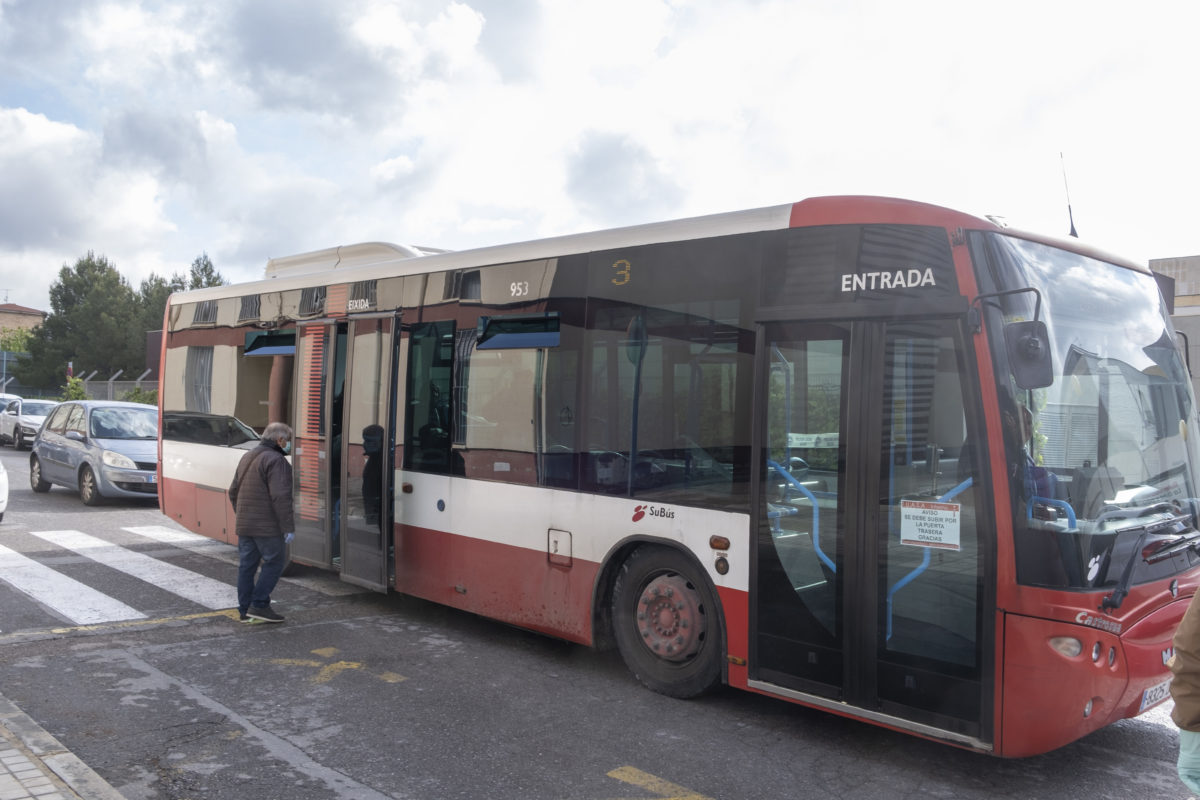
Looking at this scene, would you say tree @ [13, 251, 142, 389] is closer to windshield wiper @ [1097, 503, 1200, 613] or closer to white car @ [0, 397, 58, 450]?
white car @ [0, 397, 58, 450]

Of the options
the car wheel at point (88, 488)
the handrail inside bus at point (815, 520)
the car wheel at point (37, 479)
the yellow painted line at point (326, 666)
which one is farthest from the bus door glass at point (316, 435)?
the car wheel at point (37, 479)

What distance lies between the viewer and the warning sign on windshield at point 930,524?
4734mm

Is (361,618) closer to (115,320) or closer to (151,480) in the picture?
(151,480)

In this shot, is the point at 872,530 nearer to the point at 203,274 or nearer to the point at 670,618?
the point at 670,618

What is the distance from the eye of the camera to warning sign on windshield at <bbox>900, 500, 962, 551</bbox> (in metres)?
4.73

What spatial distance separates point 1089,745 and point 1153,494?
1.50 m

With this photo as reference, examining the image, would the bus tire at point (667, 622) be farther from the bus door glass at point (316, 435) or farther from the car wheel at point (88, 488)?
the car wheel at point (88, 488)

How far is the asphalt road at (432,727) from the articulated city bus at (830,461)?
361 millimetres

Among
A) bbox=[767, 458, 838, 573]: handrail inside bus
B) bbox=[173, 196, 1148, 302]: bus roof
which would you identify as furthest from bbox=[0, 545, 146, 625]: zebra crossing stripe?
bbox=[767, 458, 838, 573]: handrail inside bus

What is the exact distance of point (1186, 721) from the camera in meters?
2.83

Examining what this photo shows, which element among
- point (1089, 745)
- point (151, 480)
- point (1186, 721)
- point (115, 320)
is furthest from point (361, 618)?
point (115, 320)

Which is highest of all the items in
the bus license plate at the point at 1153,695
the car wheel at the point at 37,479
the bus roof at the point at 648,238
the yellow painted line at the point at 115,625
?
the bus roof at the point at 648,238

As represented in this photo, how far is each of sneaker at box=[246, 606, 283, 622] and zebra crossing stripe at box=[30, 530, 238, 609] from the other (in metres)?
0.73

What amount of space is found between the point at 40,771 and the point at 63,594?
4.90m
